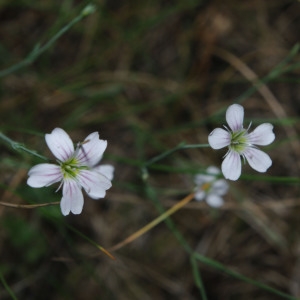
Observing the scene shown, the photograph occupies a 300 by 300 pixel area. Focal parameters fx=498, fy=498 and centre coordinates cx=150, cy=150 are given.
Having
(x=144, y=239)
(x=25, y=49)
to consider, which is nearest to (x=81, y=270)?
(x=144, y=239)

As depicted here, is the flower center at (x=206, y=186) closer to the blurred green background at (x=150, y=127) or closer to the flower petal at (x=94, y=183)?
the blurred green background at (x=150, y=127)

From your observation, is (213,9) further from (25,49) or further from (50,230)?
(50,230)

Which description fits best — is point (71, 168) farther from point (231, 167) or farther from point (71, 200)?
point (231, 167)

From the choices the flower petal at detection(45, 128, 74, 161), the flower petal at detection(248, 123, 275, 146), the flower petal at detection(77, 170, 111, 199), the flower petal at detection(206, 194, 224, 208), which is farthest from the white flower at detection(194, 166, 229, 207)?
the flower petal at detection(45, 128, 74, 161)

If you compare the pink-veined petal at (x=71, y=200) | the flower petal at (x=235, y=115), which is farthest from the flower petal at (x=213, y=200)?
the pink-veined petal at (x=71, y=200)

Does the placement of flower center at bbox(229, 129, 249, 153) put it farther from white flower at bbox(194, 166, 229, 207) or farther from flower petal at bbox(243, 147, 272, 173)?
white flower at bbox(194, 166, 229, 207)
